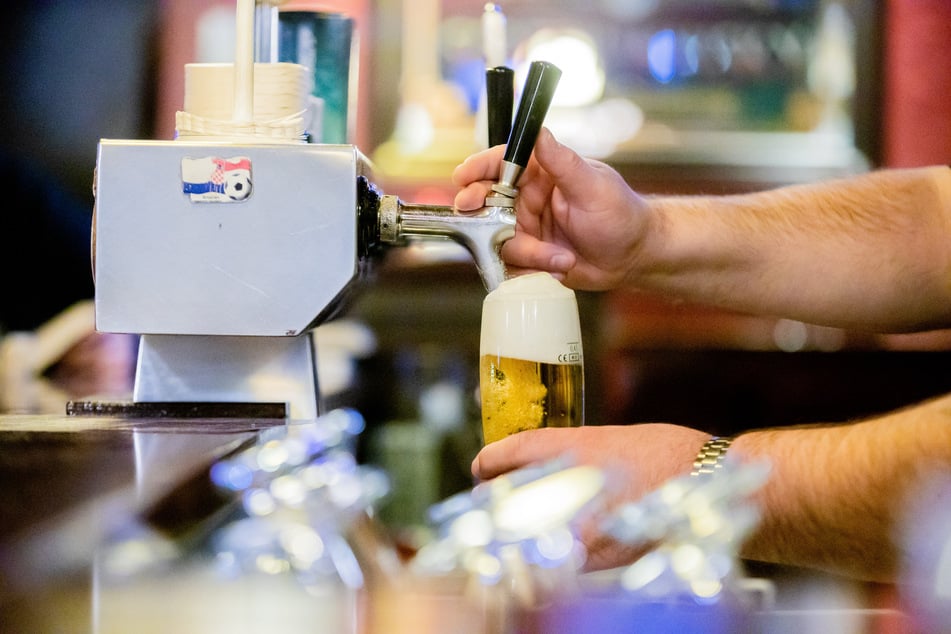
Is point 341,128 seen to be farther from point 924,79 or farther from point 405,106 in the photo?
point 924,79

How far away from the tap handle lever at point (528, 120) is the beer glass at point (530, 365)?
183 millimetres

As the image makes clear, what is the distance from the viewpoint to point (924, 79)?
11.7ft

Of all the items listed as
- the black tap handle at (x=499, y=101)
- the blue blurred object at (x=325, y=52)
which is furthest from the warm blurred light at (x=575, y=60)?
the black tap handle at (x=499, y=101)

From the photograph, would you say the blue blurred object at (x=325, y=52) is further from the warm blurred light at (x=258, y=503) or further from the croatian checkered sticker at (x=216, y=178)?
the warm blurred light at (x=258, y=503)

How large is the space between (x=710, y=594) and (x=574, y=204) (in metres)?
0.86

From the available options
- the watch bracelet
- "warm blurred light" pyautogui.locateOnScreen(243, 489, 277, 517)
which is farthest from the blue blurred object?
the watch bracelet

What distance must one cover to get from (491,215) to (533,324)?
0.62 feet

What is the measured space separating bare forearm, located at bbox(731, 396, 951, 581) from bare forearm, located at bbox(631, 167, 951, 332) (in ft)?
→ 2.53

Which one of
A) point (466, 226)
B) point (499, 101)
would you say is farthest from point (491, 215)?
point (499, 101)

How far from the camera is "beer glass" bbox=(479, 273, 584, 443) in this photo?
3.00 feet

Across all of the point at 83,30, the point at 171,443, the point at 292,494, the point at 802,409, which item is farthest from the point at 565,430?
the point at 83,30

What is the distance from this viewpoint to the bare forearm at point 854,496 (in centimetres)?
72

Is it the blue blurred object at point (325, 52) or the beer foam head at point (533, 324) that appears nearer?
the beer foam head at point (533, 324)

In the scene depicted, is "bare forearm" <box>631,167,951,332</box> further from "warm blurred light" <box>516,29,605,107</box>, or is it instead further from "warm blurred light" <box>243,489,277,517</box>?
"warm blurred light" <box>516,29,605,107</box>
